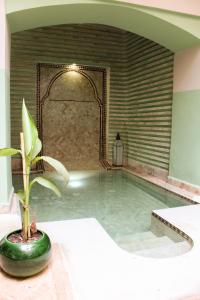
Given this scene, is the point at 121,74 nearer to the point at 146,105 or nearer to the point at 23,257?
A: the point at 146,105

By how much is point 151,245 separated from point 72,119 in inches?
227

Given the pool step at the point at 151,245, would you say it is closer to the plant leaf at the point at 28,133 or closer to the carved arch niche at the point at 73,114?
the plant leaf at the point at 28,133

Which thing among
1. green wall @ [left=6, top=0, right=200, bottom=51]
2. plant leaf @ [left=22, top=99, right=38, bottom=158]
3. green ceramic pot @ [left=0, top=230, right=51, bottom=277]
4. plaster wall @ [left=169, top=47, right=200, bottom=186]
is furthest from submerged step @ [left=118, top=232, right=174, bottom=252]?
green wall @ [left=6, top=0, right=200, bottom=51]

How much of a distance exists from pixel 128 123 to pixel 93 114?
3.64 feet

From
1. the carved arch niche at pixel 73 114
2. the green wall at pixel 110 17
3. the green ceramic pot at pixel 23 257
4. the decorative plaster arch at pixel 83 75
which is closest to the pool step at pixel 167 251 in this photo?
the green ceramic pot at pixel 23 257

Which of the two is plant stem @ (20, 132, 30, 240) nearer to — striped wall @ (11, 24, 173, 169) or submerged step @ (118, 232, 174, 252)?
submerged step @ (118, 232, 174, 252)

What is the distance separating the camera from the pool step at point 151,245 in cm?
278

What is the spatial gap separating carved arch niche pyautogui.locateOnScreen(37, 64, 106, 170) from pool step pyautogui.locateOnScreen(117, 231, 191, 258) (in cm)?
486

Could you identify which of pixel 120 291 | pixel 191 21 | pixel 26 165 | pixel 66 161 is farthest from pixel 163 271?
pixel 66 161

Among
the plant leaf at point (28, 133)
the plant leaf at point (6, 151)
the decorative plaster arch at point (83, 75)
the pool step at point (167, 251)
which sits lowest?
the pool step at point (167, 251)

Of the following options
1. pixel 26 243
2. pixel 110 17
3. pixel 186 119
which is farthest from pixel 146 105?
pixel 26 243

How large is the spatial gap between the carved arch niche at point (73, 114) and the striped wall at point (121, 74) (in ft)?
0.95

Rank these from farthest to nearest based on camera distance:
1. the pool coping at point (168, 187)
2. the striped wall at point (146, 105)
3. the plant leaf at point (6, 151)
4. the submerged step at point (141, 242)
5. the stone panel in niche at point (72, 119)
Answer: the stone panel in niche at point (72, 119), the striped wall at point (146, 105), the pool coping at point (168, 187), the submerged step at point (141, 242), the plant leaf at point (6, 151)

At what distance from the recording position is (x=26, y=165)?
77.3 inches
